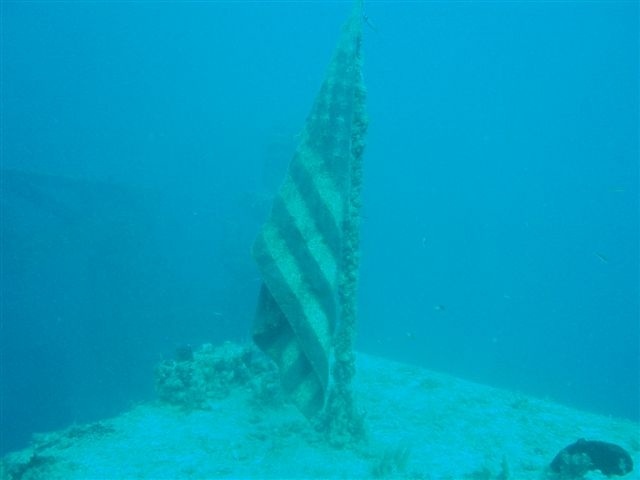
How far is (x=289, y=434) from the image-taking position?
6227 millimetres

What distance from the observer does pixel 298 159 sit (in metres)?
5.73

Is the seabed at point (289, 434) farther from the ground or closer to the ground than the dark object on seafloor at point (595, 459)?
farther from the ground

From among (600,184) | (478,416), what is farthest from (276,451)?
(600,184)

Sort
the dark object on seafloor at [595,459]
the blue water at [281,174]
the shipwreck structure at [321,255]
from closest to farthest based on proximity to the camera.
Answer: the shipwreck structure at [321,255] → the dark object on seafloor at [595,459] → the blue water at [281,174]

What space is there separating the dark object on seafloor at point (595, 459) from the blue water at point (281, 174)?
13.9 feet

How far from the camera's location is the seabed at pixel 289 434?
17.8 ft

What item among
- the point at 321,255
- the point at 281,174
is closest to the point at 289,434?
the point at 321,255

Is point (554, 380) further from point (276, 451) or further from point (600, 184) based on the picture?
point (600, 184)

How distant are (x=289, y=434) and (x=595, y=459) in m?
3.48

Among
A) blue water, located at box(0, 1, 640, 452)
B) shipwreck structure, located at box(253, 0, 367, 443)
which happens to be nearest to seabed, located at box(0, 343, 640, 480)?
shipwreck structure, located at box(253, 0, 367, 443)

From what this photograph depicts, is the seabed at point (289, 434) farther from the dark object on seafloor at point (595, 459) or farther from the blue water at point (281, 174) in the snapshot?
the blue water at point (281, 174)

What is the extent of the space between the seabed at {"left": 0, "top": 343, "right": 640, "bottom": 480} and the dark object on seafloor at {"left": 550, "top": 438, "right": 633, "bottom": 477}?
11 cm

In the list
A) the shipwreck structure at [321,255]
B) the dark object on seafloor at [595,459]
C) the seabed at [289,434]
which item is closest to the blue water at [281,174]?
the shipwreck structure at [321,255]

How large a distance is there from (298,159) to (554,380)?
65.3 meters
